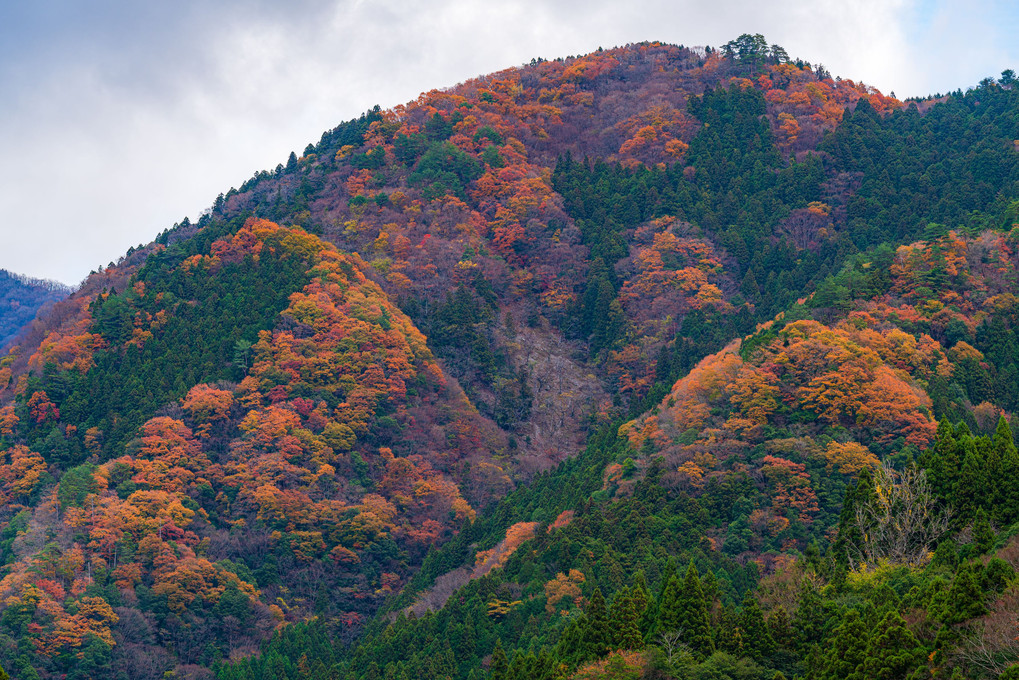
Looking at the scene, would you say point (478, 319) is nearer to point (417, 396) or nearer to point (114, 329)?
point (417, 396)

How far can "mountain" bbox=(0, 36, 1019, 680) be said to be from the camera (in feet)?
154

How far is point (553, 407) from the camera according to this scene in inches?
3381

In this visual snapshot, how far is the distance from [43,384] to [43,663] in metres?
24.8

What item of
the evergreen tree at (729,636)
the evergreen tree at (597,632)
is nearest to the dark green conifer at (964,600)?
the evergreen tree at (729,636)

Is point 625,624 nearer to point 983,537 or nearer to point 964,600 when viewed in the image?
point 983,537

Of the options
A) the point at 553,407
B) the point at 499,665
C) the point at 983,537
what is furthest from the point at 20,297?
the point at 983,537

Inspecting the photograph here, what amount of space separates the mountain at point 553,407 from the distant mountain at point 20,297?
1792 inches

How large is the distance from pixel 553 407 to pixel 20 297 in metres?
88.4

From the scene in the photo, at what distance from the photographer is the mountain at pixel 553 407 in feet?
154

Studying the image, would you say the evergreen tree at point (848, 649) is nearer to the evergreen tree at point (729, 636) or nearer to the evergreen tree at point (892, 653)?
the evergreen tree at point (892, 653)

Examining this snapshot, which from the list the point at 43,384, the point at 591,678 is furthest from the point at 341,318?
the point at 591,678

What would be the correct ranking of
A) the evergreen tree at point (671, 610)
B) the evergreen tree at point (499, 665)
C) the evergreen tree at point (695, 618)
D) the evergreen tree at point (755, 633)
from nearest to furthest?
the evergreen tree at point (755, 633) < the evergreen tree at point (695, 618) < the evergreen tree at point (671, 610) < the evergreen tree at point (499, 665)

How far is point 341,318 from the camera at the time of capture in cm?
8194

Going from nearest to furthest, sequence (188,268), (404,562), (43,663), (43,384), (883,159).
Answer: (43,663)
(404,562)
(43,384)
(188,268)
(883,159)
